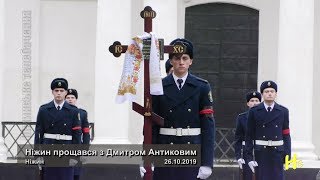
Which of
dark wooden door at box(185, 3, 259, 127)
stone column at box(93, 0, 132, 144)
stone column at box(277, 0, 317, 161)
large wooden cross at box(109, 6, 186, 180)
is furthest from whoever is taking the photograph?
dark wooden door at box(185, 3, 259, 127)

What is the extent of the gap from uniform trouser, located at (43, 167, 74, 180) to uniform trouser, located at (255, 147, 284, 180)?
2898 millimetres

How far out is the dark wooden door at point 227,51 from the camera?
21.7 meters

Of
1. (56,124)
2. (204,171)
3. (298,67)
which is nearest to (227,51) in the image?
(298,67)

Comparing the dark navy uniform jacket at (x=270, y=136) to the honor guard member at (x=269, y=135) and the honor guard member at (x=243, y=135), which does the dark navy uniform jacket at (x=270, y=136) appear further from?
the honor guard member at (x=243, y=135)

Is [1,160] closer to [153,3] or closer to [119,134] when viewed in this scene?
[119,134]

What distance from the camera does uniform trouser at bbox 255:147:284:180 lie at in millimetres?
13391

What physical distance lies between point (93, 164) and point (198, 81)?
30.8ft

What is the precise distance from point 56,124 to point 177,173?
393 cm

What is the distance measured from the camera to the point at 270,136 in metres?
13.4

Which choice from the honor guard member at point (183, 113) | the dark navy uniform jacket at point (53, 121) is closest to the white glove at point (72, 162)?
the dark navy uniform jacket at point (53, 121)

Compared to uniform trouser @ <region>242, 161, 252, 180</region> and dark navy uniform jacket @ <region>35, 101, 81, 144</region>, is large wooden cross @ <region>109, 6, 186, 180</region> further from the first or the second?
uniform trouser @ <region>242, 161, 252, 180</region>

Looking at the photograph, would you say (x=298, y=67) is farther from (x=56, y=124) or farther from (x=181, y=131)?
(x=181, y=131)

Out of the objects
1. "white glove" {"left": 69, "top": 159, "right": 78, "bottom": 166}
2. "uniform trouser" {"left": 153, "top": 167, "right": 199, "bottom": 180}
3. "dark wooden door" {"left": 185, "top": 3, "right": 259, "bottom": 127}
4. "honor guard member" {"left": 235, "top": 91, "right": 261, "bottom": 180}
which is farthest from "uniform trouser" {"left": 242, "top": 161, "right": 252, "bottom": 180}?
"dark wooden door" {"left": 185, "top": 3, "right": 259, "bottom": 127}

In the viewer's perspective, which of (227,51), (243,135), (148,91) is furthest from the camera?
(227,51)
